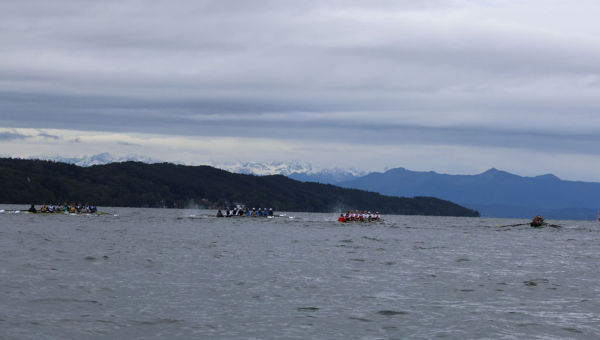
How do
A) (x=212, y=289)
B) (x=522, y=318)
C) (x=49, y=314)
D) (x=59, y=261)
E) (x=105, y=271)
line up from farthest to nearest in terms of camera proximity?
(x=59, y=261)
(x=105, y=271)
(x=212, y=289)
(x=522, y=318)
(x=49, y=314)

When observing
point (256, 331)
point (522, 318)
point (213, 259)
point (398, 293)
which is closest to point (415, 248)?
point (213, 259)

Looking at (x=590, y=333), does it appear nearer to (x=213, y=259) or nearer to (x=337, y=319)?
(x=337, y=319)

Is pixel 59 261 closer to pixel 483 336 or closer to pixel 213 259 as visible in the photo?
pixel 213 259

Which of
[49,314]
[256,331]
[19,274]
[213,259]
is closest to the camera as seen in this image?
[256,331]

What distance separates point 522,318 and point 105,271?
2185 cm

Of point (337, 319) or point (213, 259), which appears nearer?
point (337, 319)

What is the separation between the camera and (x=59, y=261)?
38.9m

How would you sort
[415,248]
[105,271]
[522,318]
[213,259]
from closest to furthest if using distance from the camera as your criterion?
[522,318], [105,271], [213,259], [415,248]

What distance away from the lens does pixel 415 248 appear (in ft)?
197

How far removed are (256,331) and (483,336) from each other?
7583 millimetres

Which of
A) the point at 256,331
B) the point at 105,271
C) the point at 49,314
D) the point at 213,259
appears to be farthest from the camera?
the point at 213,259

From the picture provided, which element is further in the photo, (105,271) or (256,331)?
(105,271)

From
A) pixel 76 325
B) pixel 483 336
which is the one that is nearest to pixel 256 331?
pixel 76 325

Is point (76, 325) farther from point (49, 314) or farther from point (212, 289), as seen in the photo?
point (212, 289)
